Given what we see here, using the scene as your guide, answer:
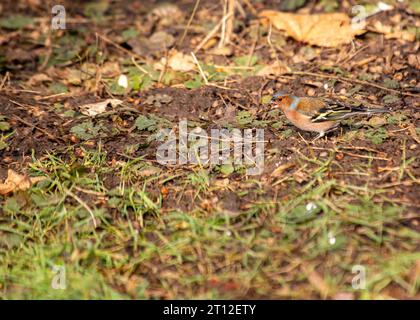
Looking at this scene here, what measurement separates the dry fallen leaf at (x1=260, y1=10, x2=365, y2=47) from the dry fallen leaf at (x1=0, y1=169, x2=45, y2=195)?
11.6 ft

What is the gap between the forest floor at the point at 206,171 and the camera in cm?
456

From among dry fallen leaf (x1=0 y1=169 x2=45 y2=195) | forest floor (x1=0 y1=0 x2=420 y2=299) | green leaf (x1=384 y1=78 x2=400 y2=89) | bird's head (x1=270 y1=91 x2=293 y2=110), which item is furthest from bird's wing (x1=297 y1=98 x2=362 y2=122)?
dry fallen leaf (x1=0 y1=169 x2=45 y2=195)

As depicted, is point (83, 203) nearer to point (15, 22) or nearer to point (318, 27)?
point (318, 27)

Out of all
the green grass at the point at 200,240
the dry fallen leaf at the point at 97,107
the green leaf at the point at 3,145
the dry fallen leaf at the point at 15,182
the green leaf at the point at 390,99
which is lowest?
the green grass at the point at 200,240

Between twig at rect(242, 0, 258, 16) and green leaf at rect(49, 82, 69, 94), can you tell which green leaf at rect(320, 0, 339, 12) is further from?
green leaf at rect(49, 82, 69, 94)

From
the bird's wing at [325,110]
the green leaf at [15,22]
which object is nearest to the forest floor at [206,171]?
the bird's wing at [325,110]

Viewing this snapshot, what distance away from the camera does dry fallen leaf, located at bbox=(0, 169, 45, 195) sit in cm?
544

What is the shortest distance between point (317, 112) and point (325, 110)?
8 cm

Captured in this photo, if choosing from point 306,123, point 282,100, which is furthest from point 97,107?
point 306,123

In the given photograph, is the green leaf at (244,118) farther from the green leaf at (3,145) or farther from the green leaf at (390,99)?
the green leaf at (3,145)

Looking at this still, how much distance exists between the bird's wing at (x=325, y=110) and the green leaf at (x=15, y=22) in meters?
4.36

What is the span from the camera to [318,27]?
7.50 m

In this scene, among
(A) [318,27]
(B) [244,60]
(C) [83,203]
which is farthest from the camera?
(A) [318,27]
